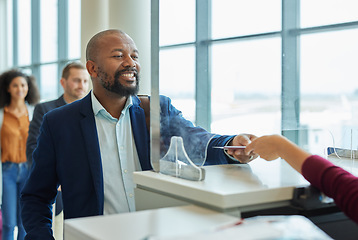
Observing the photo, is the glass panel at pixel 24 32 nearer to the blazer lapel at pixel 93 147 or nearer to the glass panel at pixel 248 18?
the glass panel at pixel 248 18

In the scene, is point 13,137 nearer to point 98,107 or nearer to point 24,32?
point 98,107

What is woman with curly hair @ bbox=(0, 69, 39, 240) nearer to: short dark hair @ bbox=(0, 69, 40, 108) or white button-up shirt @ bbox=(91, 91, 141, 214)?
short dark hair @ bbox=(0, 69, 40, 108)

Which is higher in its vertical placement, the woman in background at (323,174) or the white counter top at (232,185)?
the woman in background at (323,174)

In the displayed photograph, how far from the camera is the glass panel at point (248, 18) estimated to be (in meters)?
5.04

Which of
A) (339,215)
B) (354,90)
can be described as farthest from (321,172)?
(354,90)

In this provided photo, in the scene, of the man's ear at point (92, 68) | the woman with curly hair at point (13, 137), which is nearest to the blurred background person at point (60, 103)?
the woman with curly hair at point (13, 137)

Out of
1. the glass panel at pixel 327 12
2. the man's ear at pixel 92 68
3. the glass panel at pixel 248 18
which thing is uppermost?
the glass panel at pixel 248 18

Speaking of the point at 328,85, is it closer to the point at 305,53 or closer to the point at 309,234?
the point at 305,53

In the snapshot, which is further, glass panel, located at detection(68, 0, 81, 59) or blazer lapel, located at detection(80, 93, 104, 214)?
glass panel, located at detection(68, 0, 81, 59)

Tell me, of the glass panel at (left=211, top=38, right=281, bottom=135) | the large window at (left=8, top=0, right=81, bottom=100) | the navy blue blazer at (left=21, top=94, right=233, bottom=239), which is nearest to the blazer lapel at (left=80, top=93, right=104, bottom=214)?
the navy blue blazer at (left=21, top=94, right=233, bottom=239)

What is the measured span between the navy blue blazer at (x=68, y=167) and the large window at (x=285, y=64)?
4.21ft

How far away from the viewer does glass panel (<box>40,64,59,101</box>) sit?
11180mm

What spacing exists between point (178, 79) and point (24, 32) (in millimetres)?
11442

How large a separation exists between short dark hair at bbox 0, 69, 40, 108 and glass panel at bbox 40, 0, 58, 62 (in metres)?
5.08
